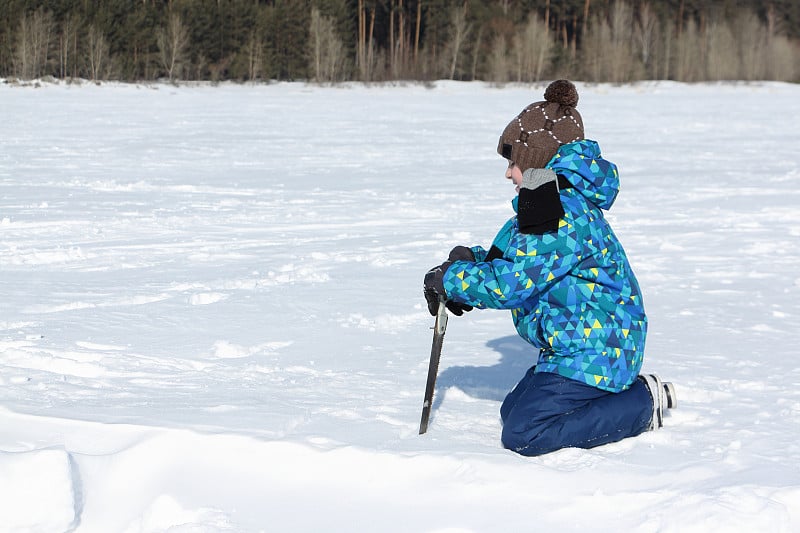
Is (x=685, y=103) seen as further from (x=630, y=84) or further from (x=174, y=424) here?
(x=174, y=424)

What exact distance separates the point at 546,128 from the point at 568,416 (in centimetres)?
87

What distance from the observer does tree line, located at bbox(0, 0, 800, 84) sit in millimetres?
38656

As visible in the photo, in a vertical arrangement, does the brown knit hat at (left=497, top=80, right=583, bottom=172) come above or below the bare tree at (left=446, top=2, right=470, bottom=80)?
below

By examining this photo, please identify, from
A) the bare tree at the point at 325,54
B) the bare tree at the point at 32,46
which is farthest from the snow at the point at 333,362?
the bare tree at the point at 325,54

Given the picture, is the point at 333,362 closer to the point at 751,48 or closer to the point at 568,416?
the point at 568,416

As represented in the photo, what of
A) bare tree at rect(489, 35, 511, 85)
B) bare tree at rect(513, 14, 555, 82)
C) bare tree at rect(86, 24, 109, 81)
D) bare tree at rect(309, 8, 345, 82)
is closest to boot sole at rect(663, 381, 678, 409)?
bare tree at rect(86, 24, 109, 81)

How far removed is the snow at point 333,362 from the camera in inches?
90.9

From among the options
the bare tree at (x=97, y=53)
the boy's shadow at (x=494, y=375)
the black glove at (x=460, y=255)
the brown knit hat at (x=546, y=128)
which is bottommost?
the boy's shadow at (x=494, y=375)

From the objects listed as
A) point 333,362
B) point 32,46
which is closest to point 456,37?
point 32,46

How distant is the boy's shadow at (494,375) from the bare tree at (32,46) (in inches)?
1317

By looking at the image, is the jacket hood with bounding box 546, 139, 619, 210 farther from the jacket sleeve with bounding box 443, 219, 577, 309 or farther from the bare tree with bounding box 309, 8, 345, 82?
the bare tree with bounding box 309, 8, 345, 82

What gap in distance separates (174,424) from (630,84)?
41.6 m

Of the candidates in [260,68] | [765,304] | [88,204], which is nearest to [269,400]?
[765,304]

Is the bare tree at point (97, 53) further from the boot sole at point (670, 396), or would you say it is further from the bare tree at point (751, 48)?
the boot sole at point (670, 396)
